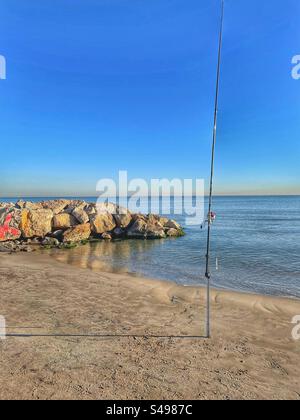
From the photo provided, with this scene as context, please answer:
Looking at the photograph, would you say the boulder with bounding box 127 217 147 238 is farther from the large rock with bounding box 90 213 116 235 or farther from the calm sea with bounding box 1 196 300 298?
the large rock with bounding box 90 213 116 235

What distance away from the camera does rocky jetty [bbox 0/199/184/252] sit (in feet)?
81.0

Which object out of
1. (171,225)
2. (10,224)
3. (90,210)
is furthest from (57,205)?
(171,225)

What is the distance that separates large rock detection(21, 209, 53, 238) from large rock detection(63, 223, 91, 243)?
2.18m

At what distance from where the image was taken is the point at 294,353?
666cm

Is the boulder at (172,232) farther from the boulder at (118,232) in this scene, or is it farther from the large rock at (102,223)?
the large rock at (102,223)

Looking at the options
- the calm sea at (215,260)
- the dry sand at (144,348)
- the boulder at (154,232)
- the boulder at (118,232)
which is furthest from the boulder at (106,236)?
the dry sand at (144,348)

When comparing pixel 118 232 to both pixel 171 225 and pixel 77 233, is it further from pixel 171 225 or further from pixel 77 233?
pixel 171 225

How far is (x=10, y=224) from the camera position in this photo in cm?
2492

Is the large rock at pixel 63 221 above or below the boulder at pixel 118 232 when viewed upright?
above

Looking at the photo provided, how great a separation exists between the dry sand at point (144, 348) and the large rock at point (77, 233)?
47.3 ft

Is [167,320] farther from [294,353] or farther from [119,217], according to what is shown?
[119,217]

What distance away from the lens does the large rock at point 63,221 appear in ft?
89.9
